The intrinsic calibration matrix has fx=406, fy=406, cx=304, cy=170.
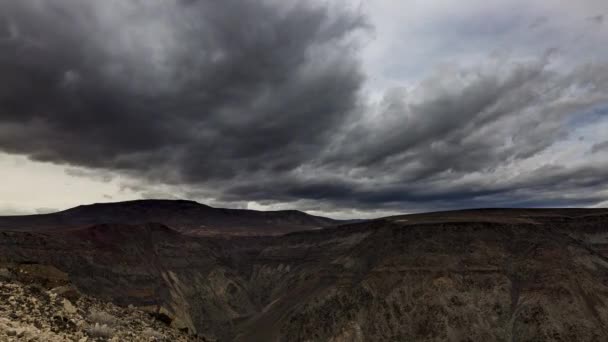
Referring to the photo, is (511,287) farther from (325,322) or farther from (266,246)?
(266,246)

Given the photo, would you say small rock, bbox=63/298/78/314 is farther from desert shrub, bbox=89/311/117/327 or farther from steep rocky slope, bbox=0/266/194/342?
desert shrub, bbox=89/311/117/327

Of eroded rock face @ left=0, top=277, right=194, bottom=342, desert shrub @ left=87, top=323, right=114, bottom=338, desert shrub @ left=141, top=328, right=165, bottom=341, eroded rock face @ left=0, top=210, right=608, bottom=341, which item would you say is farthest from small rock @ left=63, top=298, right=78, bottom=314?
eroded rock face @ left=0, top=210, right=608, bottom=341

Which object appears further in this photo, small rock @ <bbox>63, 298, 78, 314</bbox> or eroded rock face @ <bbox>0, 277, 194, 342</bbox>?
small rock @ <bbox>63, 298, 78, 314</bbox>

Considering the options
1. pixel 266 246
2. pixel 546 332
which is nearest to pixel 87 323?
pixel 546 332

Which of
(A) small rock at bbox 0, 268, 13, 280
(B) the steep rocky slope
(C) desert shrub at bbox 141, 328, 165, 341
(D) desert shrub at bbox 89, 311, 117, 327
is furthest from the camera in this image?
(A) small rock at bbox 0, 268, 13, 280

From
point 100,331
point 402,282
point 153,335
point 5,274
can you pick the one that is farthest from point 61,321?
point 402,282

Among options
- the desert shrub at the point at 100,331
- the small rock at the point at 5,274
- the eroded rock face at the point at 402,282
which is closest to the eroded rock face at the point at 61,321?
the desert shrub at the point at 100,331

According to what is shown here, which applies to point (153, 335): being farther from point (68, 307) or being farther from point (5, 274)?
point (5, 274)

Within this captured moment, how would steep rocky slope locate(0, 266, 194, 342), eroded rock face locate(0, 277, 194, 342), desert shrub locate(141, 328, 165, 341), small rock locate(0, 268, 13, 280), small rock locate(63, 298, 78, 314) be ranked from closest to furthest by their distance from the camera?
1. eroded rock face locate(0, 277, 194, 342)
2. steep rocky slope locate(0, 266, 194, 342)
3. small rock locate(63, 298, 78, 314)
4. desert shrub locate(141, 328, 165, 341)
5. small rock locate(0, 268, 13, 280)

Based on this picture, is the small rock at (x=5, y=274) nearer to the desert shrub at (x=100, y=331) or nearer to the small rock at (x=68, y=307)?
the small rock at (x=68, y=307)
